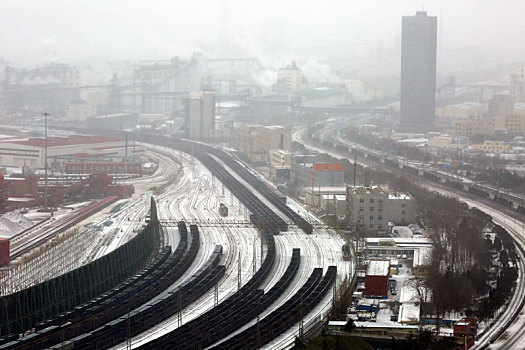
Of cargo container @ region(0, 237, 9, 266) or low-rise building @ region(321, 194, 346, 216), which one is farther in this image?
low-rise building @ region(321, 194, 346, 216)

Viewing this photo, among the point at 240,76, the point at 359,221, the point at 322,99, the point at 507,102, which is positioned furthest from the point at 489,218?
the point at 240,76

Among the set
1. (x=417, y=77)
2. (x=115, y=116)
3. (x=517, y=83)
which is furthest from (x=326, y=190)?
(x=115, y=116)

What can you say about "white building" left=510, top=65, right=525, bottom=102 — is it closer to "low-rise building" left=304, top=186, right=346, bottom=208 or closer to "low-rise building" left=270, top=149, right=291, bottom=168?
"low-rise building" left=270, top=149, right=291, bottom=168

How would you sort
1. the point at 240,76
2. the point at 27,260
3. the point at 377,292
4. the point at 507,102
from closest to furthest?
the point at 377,292
the point at 27,260
the point at 507,102
the point at 240,76

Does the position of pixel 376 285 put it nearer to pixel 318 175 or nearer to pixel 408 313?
pixel 408 313

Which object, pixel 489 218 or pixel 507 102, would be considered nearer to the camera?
pixel 489 218

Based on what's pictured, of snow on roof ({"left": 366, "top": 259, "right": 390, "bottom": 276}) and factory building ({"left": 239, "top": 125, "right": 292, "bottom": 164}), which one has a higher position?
factory building ({"left": 239, "top": 125, "right": 292, "bottom": 164})

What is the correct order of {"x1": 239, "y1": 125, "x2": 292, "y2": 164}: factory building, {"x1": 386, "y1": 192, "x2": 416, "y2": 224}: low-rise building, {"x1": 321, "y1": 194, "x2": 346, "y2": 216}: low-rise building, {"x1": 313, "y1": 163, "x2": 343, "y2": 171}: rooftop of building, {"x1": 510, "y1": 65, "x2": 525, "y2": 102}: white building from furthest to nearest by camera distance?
{"x1": 510, "y1": 65, "x2": 525, "y2": 102}: white building → {"x1": 239, "y1": 125, "x2": 292, "y2": 164}: factory building → {"x1": 313, "y1": 163, "x2": 343, "y2": 171}: rooftop of building → {"x1": 321, "y1": 194, "x2": 346, "y2": 216}: low-rise building → {"x1": 386, "y1": 192, "x2": 416, "y2": 224}: low-rise building

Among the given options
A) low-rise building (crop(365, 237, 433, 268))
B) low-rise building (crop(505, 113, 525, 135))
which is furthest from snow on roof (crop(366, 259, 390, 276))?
low-rise building (crop(505, 113, 525, 135))

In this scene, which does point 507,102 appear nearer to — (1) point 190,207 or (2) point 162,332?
(1) point 190,207
